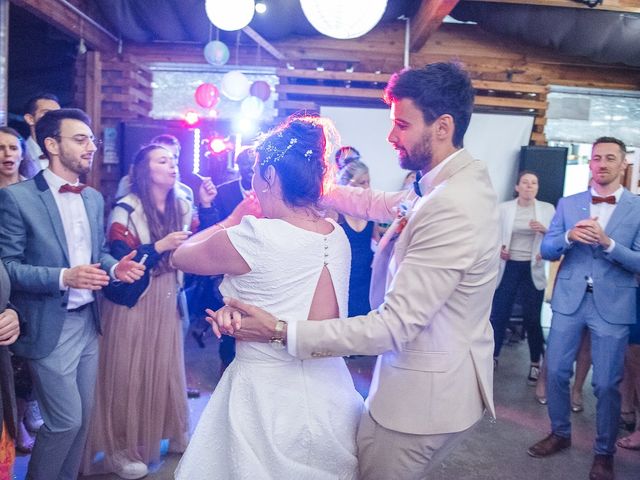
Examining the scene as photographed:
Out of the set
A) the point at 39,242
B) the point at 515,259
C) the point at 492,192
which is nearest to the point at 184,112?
the point at 515,259

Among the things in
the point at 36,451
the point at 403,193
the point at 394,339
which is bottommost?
the point at 36,451

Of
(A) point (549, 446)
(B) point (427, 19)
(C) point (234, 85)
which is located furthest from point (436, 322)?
(C) point (234, 85)

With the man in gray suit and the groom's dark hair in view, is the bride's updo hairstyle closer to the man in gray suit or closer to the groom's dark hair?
the groom's dark hair

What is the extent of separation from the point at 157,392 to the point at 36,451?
2.41 feet

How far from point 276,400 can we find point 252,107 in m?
5.00

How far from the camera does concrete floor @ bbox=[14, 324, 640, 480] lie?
10.0ft

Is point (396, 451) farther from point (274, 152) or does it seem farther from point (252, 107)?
point (252, 107)

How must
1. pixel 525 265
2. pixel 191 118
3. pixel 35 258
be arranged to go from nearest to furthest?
pixel 35 258, pixel 525 265, pixel 191 118

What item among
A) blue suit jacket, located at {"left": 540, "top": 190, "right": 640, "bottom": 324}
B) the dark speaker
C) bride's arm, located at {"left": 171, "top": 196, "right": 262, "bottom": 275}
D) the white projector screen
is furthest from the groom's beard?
the dark speaker

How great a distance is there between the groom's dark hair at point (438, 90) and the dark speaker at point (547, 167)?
16.4 feet

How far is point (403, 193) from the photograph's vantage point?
2.04m

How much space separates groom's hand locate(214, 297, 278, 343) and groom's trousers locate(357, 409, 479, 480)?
42 centimetres

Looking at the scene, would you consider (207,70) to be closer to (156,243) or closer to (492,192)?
(156,243)

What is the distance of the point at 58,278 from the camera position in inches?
84.4
